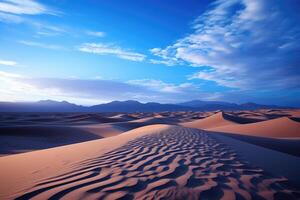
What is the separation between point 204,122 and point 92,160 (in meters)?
24.8

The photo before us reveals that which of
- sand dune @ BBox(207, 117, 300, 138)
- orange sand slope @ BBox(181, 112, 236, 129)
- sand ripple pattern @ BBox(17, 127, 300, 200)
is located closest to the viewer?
sand ripple pattern @ BBox(17, 127, 300, 200)

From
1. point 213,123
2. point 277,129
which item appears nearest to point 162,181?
point 277,129

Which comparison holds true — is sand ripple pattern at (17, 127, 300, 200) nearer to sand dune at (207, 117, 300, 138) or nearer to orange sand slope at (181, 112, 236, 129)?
sand dune at (207, 117, 300, 138)

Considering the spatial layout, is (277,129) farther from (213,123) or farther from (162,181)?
(162,181)

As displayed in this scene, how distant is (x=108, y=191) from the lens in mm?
2725

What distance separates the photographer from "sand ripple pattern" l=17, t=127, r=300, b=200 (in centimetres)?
269

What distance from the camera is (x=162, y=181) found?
10.2ft

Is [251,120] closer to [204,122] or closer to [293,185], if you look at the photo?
[204,122]

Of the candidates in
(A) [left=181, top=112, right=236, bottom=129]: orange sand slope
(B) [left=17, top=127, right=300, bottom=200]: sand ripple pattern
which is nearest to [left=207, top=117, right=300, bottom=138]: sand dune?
(A) [left=181, top=112, right=236, bottom=129]: orange sand slope

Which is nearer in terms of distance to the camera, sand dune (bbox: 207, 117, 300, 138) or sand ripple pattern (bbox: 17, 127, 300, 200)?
sand ripple pattern (bbox: 17, 127, 300, 200)

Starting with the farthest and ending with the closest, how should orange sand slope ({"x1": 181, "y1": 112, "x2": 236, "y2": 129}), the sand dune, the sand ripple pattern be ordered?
orange sand slope ({"x1": 181, "y1": 112, "x2": 236, "y2": 129})
the sand dune
the sand ripple pattern

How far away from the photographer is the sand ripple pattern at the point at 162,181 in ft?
8.84

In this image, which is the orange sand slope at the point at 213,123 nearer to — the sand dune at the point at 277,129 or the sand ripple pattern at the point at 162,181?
the sand dune at the point at 277,129

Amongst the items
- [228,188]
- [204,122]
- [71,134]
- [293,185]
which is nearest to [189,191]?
[228,188]
